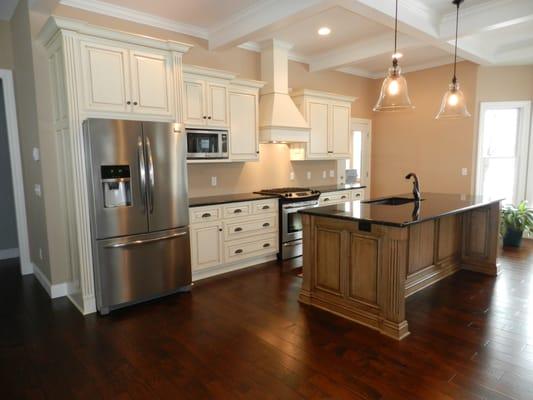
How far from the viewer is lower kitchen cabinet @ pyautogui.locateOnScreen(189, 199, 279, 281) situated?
4.05 meters

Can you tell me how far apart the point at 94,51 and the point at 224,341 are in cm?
276

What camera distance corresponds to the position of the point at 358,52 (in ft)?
16.8

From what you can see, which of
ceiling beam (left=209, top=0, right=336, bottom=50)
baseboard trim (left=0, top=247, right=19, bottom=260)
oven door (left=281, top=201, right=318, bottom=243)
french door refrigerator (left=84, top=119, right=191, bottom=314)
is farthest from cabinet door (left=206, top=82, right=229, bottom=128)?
baseboard trim (left=0, top=247, right=19, bottom=260)

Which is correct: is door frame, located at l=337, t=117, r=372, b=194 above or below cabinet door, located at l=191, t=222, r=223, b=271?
above

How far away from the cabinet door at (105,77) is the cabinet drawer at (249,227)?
1.79m

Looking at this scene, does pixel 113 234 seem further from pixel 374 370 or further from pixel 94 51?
pixel 374 370

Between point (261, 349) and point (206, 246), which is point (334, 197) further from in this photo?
point (261, 349)

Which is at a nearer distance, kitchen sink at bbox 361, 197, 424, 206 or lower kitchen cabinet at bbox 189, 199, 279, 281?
kitchen sink at bbox 361, 197, 424, 206

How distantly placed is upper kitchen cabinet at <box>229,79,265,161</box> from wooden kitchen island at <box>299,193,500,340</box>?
168 cm

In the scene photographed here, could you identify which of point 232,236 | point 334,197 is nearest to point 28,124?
point 232,236

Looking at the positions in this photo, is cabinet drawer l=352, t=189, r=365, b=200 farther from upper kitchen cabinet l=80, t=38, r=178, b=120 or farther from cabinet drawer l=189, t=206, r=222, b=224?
upper kitchen cabinet l=80, t=38, r=178, b=120

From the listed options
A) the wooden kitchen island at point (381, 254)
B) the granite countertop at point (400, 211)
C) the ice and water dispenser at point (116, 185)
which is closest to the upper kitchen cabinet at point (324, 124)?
the wooden kitchen island at point (381, 254)

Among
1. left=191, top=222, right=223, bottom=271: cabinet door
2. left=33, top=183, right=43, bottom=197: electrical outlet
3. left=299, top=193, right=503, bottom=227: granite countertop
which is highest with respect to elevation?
left=33, top=183, right=43, bottom=197: electrical outlet

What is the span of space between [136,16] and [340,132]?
355 cm
